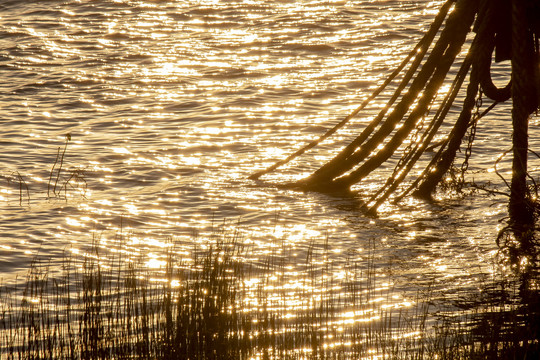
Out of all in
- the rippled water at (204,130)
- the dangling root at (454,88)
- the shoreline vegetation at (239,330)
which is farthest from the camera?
the rippled water at (204,130)

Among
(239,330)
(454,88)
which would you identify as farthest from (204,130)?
(239,330)

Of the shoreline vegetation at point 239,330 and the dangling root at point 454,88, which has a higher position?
the dangling root at point 454,88

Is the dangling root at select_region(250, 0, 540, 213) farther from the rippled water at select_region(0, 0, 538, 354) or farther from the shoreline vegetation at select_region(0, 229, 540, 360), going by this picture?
the shoreline vegetation at select_region(0, 229, 540, 360)

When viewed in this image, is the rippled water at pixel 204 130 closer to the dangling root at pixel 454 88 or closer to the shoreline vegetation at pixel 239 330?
the dangling root at pixel 454 88

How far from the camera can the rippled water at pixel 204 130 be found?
27.9ft

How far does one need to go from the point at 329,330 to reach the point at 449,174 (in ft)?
16.2

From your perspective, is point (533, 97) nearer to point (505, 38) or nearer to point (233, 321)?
point (505, 38)

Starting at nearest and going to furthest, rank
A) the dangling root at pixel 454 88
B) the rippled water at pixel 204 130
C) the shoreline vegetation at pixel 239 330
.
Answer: the shoreline vegetation at pixel 239 330
the dangling root at pixel 454 88
the rippled water at pixel 204 130

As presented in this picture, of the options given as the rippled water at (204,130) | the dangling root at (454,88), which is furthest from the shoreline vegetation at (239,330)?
the dangling root at (454,88)

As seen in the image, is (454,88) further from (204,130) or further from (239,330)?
(204,130)

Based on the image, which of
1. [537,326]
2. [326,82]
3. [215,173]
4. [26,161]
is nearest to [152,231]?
[215,173]

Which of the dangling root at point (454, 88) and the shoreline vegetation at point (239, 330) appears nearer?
the shoreline vegetation at point (239, 330)

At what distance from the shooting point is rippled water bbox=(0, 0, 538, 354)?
852 cm

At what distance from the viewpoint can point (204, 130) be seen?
13266mm
